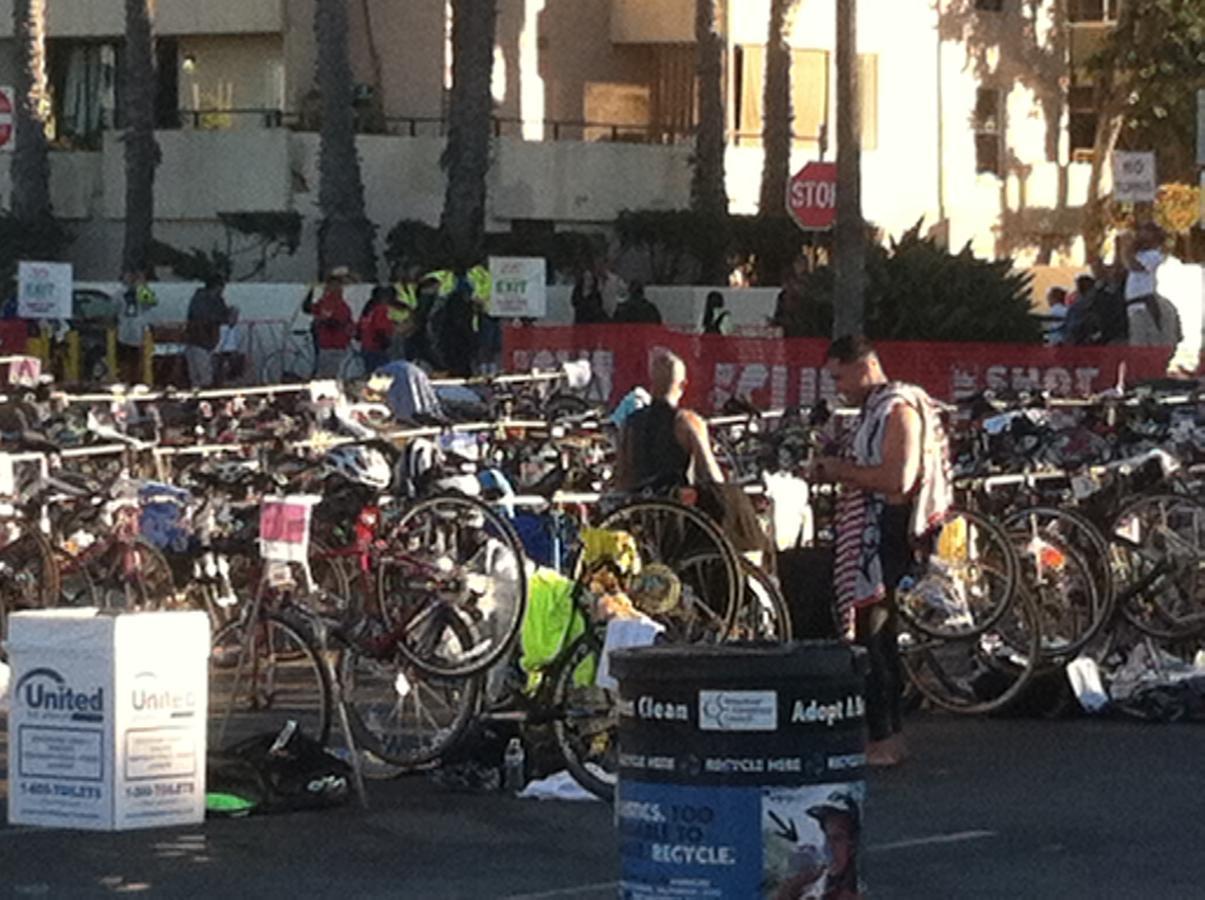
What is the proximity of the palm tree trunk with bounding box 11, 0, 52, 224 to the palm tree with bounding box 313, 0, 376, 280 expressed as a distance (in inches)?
211

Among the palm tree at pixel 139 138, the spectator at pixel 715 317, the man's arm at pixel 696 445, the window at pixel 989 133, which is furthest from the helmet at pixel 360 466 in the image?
the window at pixel 989 133

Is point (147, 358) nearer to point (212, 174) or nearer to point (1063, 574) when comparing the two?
point (212, 174)

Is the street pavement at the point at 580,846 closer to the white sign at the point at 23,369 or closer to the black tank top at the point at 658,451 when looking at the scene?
the black tank top at the point at 658,451

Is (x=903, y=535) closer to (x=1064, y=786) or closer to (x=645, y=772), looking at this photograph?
(x=1064, y=786)

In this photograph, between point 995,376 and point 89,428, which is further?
point 995,376

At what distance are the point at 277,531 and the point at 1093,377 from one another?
13.4 metres

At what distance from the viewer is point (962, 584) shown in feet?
49.5

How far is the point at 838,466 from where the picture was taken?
13.9 metres

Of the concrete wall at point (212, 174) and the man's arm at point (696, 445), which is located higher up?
the concrete wall at point (212, 174)

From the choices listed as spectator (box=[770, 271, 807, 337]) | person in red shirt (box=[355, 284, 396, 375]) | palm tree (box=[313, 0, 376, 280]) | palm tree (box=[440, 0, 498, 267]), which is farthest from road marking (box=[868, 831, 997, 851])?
palm tree (box=[313, 0, 376, 280])

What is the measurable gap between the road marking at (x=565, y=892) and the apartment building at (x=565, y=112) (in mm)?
38679

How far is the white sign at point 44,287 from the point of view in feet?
116

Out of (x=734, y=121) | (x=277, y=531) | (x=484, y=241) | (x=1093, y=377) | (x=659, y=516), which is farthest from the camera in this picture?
(x=734, y=121)

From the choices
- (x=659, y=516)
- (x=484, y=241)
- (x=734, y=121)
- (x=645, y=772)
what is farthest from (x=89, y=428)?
(x=734, y=121)
